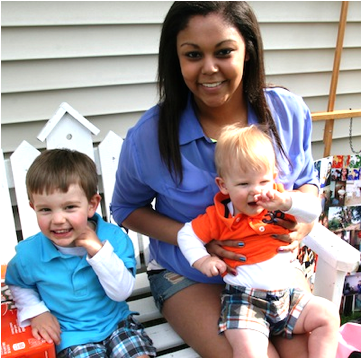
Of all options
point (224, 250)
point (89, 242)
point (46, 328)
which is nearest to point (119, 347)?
point (46, 328)

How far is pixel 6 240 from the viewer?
2295 millimetres

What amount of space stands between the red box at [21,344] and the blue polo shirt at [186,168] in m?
0.60

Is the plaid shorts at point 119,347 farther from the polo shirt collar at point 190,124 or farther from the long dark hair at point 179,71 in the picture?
the polo shirt collar at point 190,124

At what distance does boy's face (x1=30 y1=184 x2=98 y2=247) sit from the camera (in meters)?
1.53

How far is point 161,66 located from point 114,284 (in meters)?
0.86

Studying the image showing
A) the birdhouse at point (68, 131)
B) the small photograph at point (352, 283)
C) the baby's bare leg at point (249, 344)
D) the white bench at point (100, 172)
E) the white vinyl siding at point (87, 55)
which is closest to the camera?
the baby's bare leg at point (249, 344)

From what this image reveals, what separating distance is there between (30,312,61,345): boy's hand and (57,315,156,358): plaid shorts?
0.08 metres

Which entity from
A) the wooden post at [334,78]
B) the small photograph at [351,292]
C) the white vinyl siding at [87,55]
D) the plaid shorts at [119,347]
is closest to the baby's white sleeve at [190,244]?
the plaid shorts at [119,347]

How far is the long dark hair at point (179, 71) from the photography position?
1.52m

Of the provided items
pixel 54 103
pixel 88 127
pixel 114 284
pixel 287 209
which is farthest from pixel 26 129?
pixel 287 209

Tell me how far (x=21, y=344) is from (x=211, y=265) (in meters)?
0.72

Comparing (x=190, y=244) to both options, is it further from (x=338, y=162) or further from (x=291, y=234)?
(x=338, y=162)

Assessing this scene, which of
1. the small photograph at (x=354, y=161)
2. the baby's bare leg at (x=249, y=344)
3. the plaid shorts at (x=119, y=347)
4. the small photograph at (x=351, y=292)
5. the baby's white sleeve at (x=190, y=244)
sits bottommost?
the small photograph at (x=351, y=292)

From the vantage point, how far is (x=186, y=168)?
1.70 metres
